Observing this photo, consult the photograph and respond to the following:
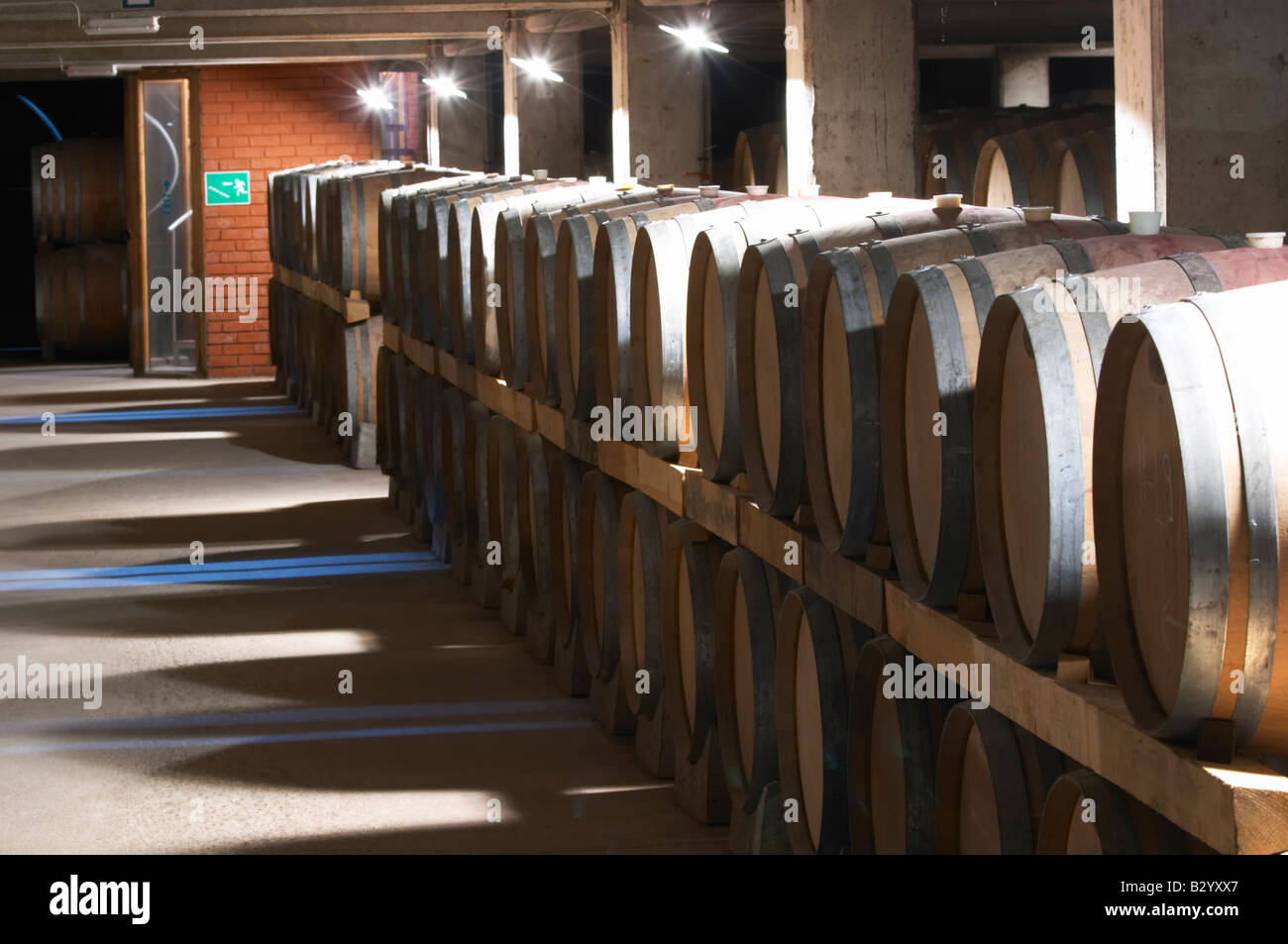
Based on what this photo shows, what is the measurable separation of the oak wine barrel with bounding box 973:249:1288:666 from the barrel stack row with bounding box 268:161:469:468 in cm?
755

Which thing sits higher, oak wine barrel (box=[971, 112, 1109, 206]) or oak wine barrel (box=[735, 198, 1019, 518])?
oak wine barrel (box=[971, 112, 1109, 206])

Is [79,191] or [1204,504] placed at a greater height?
[79,191]

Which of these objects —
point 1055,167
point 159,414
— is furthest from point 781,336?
point 159,414

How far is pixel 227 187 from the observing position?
19250 millimetres

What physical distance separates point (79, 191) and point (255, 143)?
12.0 feet

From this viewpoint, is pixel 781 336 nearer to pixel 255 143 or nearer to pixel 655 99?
pixel 655 99

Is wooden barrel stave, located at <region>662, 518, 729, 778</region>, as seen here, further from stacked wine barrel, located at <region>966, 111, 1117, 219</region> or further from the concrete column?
the concrete column

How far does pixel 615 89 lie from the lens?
39.3ft

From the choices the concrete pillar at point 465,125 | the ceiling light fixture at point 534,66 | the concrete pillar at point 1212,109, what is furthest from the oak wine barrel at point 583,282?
the concrete pillar at point 465,125

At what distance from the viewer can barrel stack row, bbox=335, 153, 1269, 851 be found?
315cm

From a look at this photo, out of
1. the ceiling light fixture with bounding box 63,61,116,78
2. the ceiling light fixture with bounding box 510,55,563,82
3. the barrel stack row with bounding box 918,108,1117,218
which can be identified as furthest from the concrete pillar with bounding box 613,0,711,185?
the ceiling light fixture with bounding box 63,61,116,78

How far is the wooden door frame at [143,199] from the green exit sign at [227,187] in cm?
13
